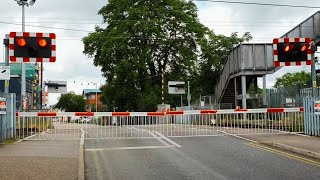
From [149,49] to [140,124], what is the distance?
27.0 meters

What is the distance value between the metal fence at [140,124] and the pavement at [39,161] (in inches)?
131

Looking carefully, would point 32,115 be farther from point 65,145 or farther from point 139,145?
point 139,145

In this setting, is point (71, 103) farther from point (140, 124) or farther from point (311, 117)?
point (311, 117)

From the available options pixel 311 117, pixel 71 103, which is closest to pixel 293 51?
pixel 311 117

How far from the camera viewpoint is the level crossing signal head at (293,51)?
1595cm

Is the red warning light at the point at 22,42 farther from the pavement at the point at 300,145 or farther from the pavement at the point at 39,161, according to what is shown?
the pavement at the point at 300,145

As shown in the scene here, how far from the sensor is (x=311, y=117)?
16078 mm

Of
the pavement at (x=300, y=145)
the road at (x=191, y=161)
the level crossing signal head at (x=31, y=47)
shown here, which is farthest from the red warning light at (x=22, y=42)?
the pavement at (x=300, y=145)

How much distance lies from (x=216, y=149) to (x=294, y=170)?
3920 millimetres

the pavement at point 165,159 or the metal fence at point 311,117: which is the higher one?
the metal fence at point 311,117

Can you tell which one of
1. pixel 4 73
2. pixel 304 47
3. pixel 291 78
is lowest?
pixel 4 73

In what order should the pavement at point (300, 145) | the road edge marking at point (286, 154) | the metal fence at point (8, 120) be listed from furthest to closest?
the metal fence at point (8, 120) → the pavement at point (300, 145) → the road edge marking at point (286, 154)

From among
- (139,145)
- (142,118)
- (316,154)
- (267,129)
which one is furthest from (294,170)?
(142,118)

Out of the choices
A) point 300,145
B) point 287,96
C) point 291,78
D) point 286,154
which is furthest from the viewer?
point 291,78
